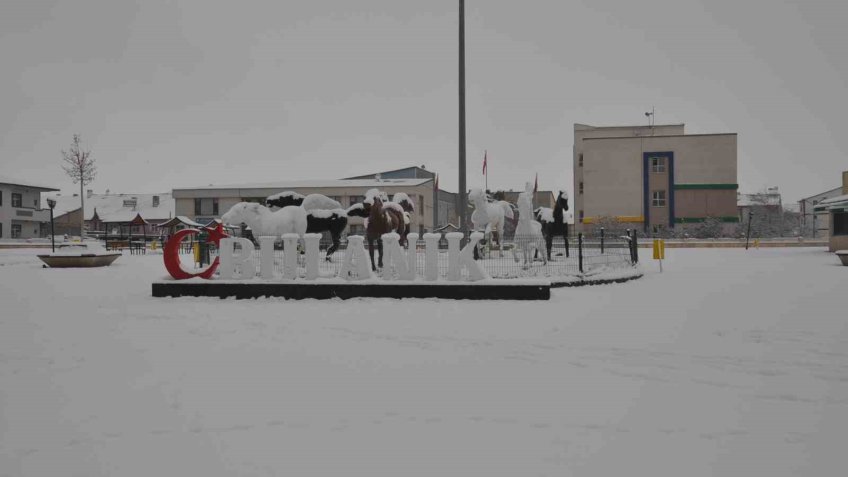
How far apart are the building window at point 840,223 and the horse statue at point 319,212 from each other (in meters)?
25.1

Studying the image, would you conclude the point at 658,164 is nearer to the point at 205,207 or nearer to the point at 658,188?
the point at 658,188

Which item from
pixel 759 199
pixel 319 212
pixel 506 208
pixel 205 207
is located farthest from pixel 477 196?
pixel 759 199

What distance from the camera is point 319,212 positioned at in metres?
17.7

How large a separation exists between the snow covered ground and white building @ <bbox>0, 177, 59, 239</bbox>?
58.4 m

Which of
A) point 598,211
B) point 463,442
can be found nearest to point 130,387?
point 463,442

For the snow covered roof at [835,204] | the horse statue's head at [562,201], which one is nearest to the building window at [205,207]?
the horse statue's head at [562,201]

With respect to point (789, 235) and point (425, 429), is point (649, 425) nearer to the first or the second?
point (425, 429)

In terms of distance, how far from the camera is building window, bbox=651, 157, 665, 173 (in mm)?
52069

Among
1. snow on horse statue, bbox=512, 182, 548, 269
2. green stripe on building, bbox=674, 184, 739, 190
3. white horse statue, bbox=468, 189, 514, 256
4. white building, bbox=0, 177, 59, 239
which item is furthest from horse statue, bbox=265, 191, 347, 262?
white building, bbox=0, 177, 59, 239

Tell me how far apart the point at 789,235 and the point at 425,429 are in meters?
54.1

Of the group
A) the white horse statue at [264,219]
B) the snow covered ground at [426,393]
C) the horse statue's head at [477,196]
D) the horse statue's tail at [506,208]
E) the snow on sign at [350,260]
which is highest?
the horse statue's head at [477,196]

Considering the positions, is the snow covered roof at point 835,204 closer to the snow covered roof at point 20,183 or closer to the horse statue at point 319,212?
the horse statue at point 319,212

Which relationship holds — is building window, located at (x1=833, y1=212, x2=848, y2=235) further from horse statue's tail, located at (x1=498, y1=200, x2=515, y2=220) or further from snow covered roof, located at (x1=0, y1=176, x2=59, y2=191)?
snow covered roof, located at (x1=0, y1=176, x2=59, y2=191)

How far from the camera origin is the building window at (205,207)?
56197 millimetres
